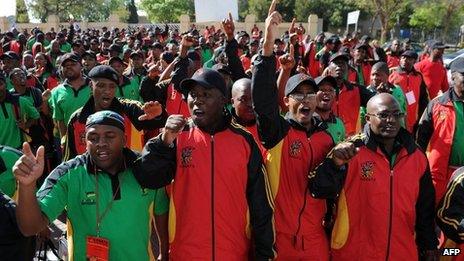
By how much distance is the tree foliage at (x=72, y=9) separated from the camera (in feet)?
194

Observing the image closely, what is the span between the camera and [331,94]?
15.2 feet

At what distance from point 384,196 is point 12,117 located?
4277mm

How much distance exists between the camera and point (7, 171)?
3447mm

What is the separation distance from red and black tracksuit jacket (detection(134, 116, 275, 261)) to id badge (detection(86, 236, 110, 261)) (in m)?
0.43

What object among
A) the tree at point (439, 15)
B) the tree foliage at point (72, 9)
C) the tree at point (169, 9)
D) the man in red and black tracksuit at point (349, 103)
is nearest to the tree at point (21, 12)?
the tree foliage at point (72, 9)

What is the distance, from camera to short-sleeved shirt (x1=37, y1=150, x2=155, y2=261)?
9.71ft

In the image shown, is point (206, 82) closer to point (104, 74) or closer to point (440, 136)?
point (104, 74)

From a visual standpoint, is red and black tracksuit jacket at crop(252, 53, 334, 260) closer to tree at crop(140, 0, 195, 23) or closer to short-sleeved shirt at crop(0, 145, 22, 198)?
short-sleeved shirt at crop(0, 145, 22, 198)

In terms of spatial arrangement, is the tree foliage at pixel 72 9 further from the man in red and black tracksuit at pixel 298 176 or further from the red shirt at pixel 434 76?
the man in red and black tracksuit at pixel 298 176

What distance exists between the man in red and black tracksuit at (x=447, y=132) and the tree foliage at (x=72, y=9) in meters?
57.9

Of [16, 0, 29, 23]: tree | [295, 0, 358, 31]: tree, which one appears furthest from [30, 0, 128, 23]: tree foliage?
[295, 0, 358, 31]: tree

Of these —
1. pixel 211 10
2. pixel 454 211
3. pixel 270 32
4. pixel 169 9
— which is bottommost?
pixel 454 211

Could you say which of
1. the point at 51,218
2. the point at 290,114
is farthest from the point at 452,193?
the point at 51,218

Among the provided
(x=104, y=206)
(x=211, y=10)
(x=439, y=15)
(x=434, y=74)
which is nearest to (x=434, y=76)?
(x=434, y=74)
